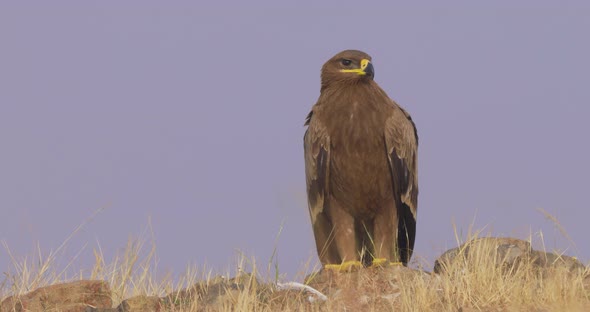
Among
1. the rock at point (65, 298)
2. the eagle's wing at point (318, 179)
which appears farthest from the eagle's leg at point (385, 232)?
the rock at point (65, 298)

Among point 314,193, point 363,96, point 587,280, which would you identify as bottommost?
point 587,280

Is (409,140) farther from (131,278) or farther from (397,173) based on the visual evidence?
(131,278)

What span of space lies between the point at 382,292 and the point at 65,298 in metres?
2.84

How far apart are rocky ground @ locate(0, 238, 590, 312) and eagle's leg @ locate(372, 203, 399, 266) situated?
0.50 metres

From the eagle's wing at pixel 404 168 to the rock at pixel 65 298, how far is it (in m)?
3.06

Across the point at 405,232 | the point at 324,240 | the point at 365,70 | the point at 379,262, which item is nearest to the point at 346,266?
the point at 379,262

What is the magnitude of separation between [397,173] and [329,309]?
7.23 feet

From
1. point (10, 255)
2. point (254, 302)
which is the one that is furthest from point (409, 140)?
point (10, 255)

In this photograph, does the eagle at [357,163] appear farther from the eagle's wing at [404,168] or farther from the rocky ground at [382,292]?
the rocky ground at [382,292]

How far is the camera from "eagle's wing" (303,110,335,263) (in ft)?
33.2

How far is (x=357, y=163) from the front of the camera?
32.7 ft

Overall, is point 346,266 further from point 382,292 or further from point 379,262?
point 382,292

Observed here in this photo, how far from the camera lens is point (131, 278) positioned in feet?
30.6

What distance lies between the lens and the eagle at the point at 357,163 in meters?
10.0
